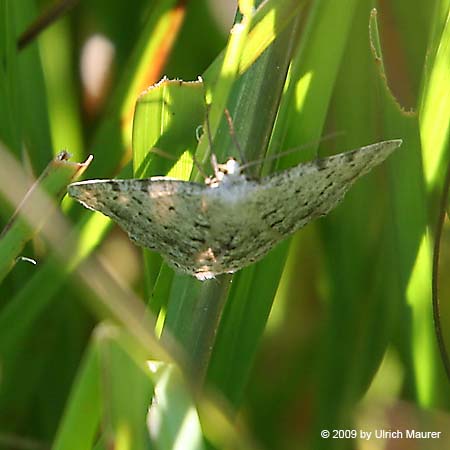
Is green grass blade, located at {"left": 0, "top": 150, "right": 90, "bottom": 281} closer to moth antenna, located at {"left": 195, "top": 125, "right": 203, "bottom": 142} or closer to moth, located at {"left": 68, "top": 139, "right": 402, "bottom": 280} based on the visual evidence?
moth, located at {"left": 68, "top": 139, "right": 402, "bottom": 280}

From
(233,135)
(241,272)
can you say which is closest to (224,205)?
(233,135)

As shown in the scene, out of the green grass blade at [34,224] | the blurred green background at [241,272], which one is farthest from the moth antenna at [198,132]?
the green grass blade at [34,224]

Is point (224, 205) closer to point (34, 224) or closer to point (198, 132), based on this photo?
point (198, 132)

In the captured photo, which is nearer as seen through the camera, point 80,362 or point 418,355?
point 418,355

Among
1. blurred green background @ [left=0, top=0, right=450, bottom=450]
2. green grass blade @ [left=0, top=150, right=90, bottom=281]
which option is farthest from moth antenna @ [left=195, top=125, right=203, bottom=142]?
green grass blade @ [left=0, top=150, right=90, bottom=281]

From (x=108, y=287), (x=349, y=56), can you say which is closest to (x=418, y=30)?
(x=349, y=56)

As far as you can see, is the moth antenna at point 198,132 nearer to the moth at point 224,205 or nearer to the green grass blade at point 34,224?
the moth at point 224,205

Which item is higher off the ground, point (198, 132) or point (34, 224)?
point (198, 132)

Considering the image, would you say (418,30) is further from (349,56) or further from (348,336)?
(348,336)
